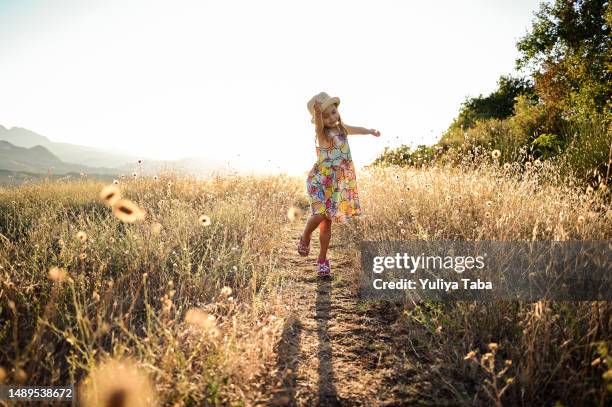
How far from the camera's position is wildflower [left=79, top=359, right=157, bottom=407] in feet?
5.39

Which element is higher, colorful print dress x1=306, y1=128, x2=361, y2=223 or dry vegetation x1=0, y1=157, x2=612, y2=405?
colorful print dress x1=306, y1=128, x2=361, y2=223

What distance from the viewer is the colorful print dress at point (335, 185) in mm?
3947

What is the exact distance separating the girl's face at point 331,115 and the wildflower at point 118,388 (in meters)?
2.88

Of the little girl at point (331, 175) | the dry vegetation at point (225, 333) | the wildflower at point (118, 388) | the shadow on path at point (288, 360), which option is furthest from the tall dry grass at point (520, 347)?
the wildflower at point (118, 388)

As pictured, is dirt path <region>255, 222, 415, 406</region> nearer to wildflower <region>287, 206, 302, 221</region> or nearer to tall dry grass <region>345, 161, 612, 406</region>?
tall dry grass <region>345, 161, 612, 406</region>

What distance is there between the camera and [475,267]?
9.20ft

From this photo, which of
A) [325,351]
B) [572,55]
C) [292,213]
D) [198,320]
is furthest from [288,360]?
[572,55]

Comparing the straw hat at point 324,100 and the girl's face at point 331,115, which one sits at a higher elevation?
the straw hat at point 324,100

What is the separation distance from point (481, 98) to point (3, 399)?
86.1 ft

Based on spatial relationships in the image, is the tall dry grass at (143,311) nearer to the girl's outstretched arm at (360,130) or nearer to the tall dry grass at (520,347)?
the tall dry grass at (520,347)

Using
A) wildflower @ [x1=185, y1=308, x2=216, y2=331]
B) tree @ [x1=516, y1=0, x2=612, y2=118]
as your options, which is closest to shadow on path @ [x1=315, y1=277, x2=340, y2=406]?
wildflower @ [x1=185, y1=308, x2=216, y2=331]

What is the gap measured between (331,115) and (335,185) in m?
0.72

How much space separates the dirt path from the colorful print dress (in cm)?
64

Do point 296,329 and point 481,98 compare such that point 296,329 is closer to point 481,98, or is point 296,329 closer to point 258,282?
point 258,282
